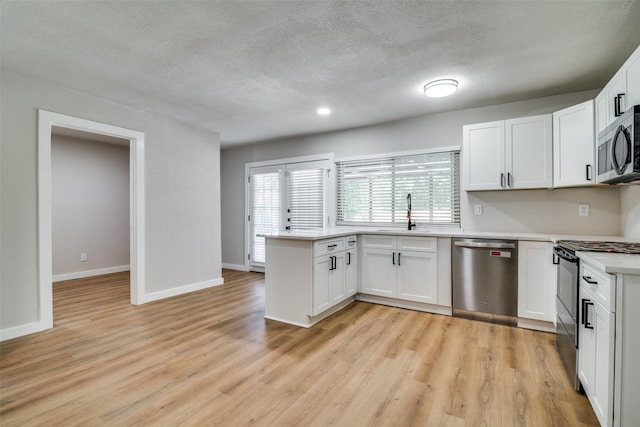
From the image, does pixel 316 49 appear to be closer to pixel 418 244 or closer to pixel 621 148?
pixel 621 148

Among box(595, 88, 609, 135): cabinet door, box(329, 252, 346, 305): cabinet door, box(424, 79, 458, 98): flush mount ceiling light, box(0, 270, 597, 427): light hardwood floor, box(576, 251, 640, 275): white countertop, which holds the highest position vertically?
box(424, 79, 458, 98): flush mount ceiling light

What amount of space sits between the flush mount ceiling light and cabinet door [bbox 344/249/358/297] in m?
2.03

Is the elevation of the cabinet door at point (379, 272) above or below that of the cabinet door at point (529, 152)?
below

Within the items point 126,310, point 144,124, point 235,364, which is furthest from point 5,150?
point 235,364

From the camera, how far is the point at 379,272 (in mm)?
3877

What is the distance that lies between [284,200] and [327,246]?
2.52m

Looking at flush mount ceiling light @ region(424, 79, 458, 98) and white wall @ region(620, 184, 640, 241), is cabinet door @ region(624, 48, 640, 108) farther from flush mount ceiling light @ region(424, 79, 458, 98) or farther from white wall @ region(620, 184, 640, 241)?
flush mount ceiling light @ region(424, 79, 458, 98)

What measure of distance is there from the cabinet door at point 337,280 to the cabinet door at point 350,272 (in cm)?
8

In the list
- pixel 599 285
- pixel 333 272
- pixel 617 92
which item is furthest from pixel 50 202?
pixel 617 92

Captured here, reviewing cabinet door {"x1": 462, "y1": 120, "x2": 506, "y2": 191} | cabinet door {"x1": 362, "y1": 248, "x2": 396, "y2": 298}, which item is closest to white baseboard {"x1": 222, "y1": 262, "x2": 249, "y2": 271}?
cabinet door {"x1": 362, "y1": 248, "x2": 396, "y2": 298}

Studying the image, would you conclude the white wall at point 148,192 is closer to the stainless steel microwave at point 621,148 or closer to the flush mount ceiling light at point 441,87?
the flush mount ceiling light at point 441,87

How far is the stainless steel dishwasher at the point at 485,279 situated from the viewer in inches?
123

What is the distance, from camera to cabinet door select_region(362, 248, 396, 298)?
12.4ft

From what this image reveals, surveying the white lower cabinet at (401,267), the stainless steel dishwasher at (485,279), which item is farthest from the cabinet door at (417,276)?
the stainless steel dishwasher at (485,279)
